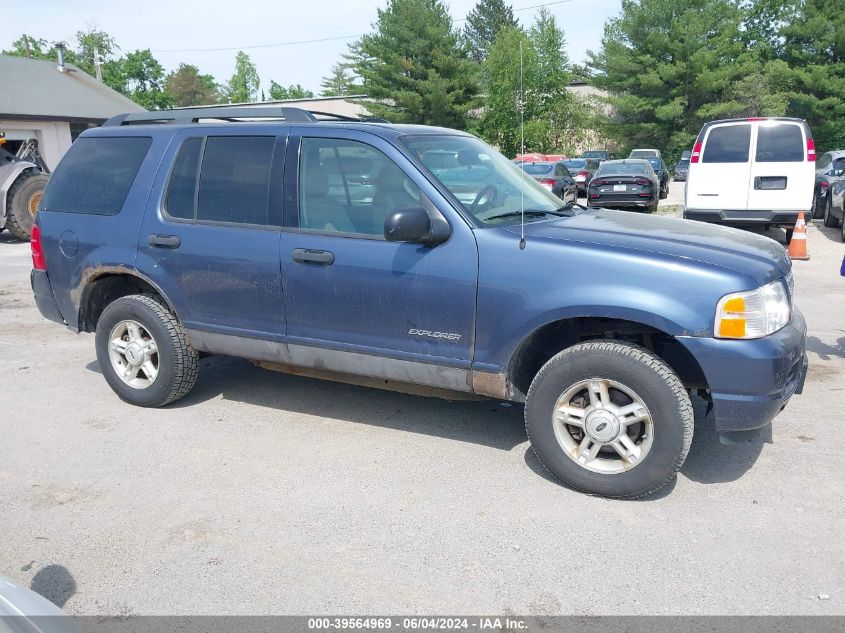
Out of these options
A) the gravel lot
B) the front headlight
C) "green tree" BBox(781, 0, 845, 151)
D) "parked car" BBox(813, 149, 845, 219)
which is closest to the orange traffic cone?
"parked car" BBox(813, 149, 845, 219)

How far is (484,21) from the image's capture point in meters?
86.9

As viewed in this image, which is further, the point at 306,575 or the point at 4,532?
the point at 4,532

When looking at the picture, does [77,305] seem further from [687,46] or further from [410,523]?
[687,46]

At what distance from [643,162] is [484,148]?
1470cm

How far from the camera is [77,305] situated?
5.37m

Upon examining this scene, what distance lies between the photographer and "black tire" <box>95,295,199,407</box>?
5016 mm

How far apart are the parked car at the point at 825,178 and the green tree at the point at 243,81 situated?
89000 mm

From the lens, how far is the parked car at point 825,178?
50.8ft

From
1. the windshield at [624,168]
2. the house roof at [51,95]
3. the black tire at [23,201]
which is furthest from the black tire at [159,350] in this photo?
the house roof at [51,95]

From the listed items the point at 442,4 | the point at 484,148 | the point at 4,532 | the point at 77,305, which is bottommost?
the point at 4,532

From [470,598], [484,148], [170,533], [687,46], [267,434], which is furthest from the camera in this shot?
[687,46]

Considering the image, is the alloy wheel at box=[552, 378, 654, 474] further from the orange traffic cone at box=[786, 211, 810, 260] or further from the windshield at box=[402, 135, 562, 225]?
the orange traffic cone at box=[786, 211, 810, 260]

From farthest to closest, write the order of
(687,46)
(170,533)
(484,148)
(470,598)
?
(687,46)
(484,148)
(170,533)
(470,598)

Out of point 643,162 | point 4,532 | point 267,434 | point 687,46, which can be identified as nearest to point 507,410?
point 267,434
